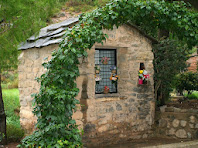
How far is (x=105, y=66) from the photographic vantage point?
6.59 meters

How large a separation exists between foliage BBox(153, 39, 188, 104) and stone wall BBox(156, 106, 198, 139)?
0.70 metres

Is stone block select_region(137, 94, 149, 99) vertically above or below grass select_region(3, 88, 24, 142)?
above

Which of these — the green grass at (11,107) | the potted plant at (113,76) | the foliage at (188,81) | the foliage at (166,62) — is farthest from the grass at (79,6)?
the potted plant at (113,76)

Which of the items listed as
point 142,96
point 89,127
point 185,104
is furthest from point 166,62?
point 89,127

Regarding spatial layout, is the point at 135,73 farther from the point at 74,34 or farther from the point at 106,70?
the point at 74,34

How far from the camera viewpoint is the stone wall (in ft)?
22.7

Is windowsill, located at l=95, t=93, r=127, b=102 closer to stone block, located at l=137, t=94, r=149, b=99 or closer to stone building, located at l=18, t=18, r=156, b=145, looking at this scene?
stone building, located at l=18, t=18, r=156, b=145

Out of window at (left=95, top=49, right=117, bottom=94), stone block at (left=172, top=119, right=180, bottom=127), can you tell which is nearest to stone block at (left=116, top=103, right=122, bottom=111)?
window at (left=95, top=49, right=117, bottom=94)

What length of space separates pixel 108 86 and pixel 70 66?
7.42ft

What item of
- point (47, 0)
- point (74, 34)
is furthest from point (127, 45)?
point (47, 0)

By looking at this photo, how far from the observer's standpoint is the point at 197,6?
7293 millimetres

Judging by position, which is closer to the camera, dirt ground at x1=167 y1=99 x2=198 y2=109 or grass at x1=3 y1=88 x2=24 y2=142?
grass at x1=3 y1=88 x2=24 y2=142

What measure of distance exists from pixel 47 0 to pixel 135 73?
3.21m

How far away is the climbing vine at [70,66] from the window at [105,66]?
5.04ft
